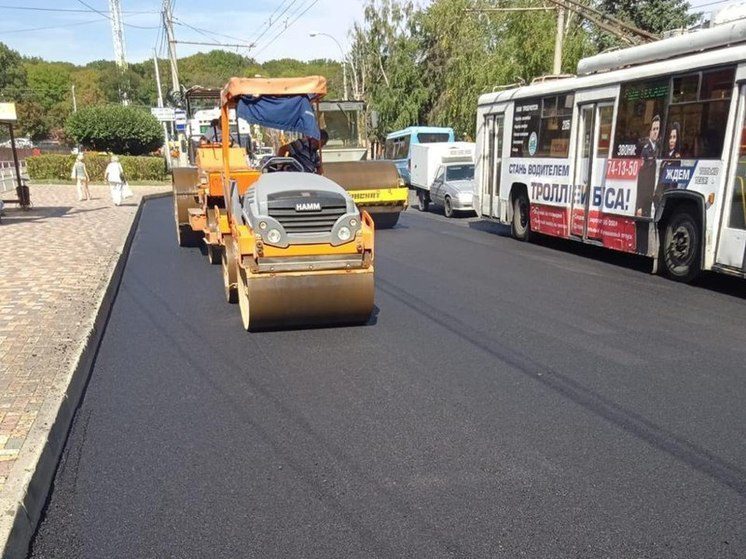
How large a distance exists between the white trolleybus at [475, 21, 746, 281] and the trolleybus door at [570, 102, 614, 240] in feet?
0.06

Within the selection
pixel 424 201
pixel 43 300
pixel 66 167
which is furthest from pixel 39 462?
pixel 66 167

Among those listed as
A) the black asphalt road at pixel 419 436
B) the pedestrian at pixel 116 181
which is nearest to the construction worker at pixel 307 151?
the black asphalt road at pixel 419 436

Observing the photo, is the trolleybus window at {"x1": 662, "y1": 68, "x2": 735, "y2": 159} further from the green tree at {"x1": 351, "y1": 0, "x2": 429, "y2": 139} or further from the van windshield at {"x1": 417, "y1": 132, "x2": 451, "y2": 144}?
the green tree at {"x1": 351, "y1": 0, "x2": 429, "y2": 139}

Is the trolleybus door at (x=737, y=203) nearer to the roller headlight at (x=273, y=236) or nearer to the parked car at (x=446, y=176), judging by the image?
the roller headlight at (x=273, y=236)

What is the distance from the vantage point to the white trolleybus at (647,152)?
828 cm

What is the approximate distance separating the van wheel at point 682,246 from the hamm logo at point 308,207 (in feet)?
17.2

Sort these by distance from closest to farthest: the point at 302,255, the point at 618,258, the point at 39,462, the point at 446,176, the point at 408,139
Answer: the point at 39,462
the point at 302,255
the point at 618,258
the point at 446,176
the point at 408,139

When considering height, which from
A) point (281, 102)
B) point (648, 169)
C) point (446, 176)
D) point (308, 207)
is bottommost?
point (446, 176)

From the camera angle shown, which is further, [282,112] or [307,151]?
[307,151]

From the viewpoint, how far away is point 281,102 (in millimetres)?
8383

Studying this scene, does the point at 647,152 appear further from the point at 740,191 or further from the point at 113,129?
the point at 113,129

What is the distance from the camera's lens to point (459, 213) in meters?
20.0

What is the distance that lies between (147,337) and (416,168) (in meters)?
16.7

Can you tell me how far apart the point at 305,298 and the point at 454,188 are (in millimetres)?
13181
